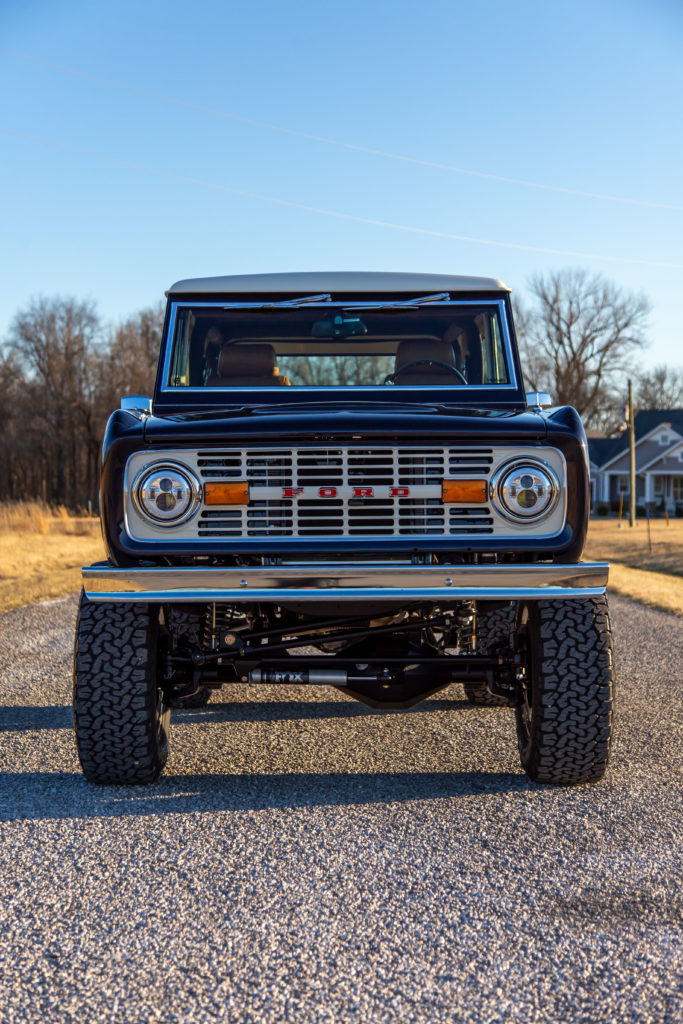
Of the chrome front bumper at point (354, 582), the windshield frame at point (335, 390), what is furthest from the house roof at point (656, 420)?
the chrome front bumper at point (354, 582)

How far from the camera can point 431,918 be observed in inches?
103

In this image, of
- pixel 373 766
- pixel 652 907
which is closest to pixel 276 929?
pixel 652 907

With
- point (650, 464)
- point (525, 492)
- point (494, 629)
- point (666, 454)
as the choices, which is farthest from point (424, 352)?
point (666, 454)

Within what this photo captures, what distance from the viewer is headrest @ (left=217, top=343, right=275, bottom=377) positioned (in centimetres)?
491

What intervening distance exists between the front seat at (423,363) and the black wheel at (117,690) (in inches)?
74.8

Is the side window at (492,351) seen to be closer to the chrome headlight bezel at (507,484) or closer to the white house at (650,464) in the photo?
the chrome headlight bezel at (507,484)

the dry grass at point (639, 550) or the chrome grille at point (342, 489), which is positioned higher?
the chrome grille at point (342, 489)

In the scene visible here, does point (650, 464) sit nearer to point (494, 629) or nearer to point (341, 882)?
point (494, 629)

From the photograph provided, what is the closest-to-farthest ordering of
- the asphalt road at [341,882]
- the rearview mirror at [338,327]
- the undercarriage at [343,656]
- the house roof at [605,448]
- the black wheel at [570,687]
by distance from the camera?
the asphalt road at [341,882] → the black wheel at [570,687] → the undercarriage at [343,656] → the rearview mirror at [338,327] → the house roof at [605,448]

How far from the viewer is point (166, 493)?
11.7 ft

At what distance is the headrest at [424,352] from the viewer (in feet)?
16.6

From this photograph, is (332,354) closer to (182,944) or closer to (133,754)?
(133,754)

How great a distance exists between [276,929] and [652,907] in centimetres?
108

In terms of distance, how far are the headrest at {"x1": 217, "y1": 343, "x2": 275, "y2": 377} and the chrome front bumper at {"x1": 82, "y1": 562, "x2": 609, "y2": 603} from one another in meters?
1.77
